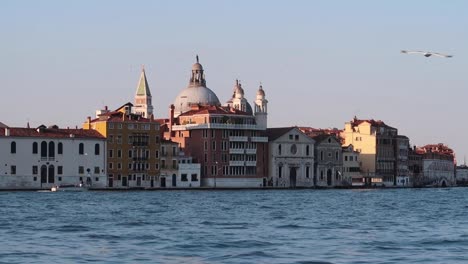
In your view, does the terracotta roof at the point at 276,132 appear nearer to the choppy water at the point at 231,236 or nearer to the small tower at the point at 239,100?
the small tower at the point at 239,100

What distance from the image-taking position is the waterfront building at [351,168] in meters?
108

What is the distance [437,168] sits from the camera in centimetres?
13275

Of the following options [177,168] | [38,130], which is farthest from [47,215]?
[177,168]

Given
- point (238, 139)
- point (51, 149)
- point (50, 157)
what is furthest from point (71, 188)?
point (238, 139)

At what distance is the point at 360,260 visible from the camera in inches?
990

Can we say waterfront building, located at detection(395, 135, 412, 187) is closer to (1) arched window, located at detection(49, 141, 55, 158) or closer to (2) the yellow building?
(2) the yellow building

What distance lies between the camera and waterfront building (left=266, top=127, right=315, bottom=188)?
326 feet

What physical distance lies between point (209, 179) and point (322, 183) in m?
15.6

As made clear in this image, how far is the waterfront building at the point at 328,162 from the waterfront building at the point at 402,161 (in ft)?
35.8

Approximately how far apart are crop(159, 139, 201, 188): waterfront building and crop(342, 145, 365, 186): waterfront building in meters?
20.6

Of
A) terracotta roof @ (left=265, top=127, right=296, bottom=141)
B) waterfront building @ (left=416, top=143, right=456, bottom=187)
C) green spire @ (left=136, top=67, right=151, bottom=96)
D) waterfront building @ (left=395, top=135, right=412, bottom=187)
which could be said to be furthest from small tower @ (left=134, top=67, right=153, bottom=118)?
waterfront building @ (left=416, top=143, right=456, bottom=187)

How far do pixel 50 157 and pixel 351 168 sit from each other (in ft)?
117

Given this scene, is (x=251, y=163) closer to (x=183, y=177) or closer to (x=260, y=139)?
(x=260, y=139)

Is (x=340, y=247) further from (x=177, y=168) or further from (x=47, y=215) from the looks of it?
(x=177, y=168)
